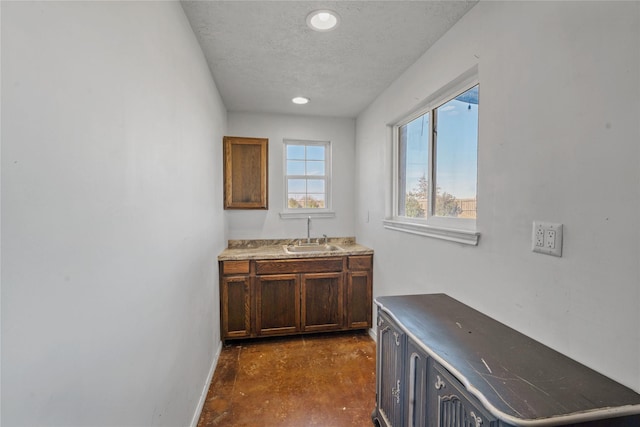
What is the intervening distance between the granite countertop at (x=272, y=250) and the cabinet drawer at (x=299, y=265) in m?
0.05

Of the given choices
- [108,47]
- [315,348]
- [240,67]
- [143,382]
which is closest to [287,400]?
[315,348]

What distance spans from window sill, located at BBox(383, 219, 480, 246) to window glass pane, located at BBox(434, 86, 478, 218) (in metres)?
0.14

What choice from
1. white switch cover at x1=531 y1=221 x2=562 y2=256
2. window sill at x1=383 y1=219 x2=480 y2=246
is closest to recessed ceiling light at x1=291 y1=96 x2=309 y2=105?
window sill at x1=383 y1=219 x2=480 y2=246

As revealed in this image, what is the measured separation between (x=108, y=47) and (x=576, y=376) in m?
1.78

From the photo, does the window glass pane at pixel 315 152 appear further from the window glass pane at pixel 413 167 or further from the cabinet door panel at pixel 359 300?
the cabinet door panel at pixel 359 300

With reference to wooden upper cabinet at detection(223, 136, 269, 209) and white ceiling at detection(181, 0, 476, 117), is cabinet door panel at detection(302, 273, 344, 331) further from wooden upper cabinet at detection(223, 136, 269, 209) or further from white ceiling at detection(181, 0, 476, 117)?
white ceiling at detection(181, 0, 476, 117)

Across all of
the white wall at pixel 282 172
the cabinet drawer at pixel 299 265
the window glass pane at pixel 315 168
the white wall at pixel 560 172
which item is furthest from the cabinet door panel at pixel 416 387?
the window glass pane at pixel 315 168

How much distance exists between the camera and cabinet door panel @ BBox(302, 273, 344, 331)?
2.85 meters

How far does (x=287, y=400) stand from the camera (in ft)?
6.38

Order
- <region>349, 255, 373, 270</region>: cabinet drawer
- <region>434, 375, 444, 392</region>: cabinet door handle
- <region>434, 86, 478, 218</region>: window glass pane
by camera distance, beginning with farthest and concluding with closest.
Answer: <region>349, 255, 373, 270</region>: cabinet drawer → <region>434, 86, 478, 218</region>: window glass pane → <region>434, 375, 444, 392</region>: cabinet door handle

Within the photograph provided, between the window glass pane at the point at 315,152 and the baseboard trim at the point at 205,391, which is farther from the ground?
the window glass pane at the point at 315,152

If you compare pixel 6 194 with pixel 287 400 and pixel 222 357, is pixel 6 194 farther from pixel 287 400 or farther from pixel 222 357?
pixel 222 357

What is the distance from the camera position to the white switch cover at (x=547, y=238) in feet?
3.49

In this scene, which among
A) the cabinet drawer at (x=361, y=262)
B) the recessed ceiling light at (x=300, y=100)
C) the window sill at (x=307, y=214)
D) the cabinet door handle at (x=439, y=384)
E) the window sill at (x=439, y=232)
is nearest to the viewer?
the cabinet door handle at (x=439, y=384)
